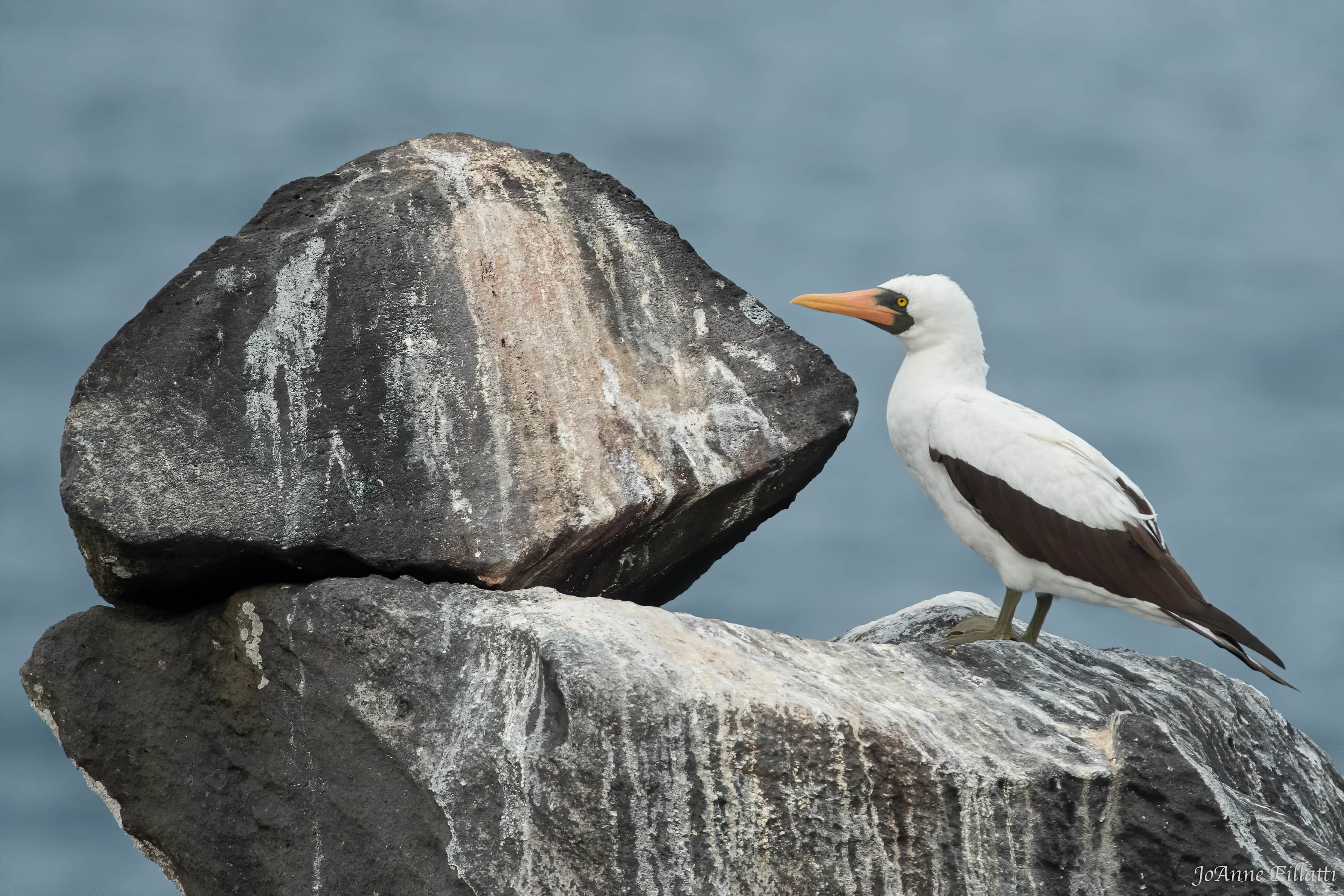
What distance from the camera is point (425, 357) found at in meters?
7.26

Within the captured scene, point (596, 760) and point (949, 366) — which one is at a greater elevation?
point (949, 366)

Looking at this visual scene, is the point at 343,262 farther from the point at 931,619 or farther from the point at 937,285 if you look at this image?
the point at 931,619

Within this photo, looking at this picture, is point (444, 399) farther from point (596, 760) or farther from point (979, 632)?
point (979, 632)

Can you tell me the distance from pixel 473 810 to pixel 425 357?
2395 mm

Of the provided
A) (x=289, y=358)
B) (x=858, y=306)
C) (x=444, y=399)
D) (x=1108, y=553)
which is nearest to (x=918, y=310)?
(x=858, y=306)

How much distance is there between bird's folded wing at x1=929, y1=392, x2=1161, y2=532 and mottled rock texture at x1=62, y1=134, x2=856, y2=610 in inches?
27.1

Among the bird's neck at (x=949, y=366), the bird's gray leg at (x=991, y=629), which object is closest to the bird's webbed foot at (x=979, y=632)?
the bird's gray leg at (x=991, y=629)

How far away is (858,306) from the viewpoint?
28.4 ft

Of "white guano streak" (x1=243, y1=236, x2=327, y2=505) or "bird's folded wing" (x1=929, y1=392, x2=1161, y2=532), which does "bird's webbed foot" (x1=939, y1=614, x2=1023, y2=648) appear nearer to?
"bird's folded wing" (x1=929, y1=392, x2=1161, y2=532)

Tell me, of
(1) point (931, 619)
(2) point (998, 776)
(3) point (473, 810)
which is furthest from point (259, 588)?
(1) point (931, 619)

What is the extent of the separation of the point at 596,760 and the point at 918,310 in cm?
388

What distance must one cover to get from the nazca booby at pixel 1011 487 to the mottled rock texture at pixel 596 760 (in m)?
0.77

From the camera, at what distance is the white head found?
27.8 ft
